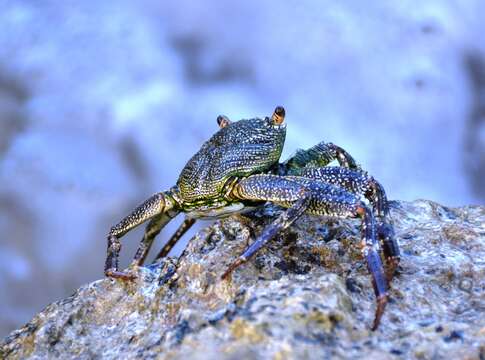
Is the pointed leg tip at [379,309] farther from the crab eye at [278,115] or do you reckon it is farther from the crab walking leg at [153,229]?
the crab walking leg at [153,229]

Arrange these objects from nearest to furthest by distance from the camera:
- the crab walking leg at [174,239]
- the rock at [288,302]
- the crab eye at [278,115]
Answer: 1. the rock at [288,302]
2. the crab eye at [278,115]
3. the crab walking leg at [174,239]

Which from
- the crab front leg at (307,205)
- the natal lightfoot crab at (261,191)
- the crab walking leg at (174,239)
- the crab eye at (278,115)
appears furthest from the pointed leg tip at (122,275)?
the crab eye at (278,115)

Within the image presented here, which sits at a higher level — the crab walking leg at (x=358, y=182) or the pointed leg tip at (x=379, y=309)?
the crab walking leg at (x=358, y=182)

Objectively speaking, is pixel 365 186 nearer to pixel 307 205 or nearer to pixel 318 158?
pixel 307 205

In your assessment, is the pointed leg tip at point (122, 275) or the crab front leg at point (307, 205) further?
the pointed leg tip at point (122, 275)

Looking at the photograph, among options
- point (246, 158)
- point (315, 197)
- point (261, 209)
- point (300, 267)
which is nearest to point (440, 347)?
point (300, 267)

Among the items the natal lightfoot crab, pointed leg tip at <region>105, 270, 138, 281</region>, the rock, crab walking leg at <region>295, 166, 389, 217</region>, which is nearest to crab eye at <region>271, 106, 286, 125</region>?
the natal lightfoot crab

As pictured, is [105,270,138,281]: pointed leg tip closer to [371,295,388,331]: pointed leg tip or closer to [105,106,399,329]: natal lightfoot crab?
[105,106,399,329]: natal lightfoot crab

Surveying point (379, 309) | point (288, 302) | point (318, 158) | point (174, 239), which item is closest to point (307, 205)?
point (379, 309)

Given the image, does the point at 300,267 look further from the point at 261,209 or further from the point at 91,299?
the point at 91,299
